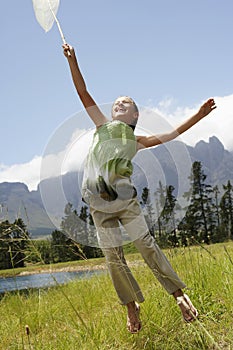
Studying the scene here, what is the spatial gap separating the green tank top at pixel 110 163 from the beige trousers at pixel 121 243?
9 cm

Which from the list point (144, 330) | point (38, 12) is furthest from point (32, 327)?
point (38, 12)

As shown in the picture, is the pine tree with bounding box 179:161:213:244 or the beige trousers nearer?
the beige trousers

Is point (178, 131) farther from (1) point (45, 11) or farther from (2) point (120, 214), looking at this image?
(1) point (45, 11)

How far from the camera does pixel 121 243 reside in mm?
3330

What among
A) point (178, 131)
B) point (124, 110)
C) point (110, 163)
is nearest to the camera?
point (110, 163)

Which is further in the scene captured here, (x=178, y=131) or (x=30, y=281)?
(x=30, y=281)

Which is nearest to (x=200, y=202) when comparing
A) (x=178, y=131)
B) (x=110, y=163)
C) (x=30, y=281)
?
(x=30, y=281)

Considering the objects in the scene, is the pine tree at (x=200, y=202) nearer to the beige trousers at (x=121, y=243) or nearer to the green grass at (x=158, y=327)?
the green grass at (x=158, y=327)

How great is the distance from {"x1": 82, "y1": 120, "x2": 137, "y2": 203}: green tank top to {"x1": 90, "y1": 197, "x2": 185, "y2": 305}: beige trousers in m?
0.09

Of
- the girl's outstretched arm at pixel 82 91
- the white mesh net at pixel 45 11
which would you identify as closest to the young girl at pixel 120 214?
the girl's outstretched arm at pixel 82 91

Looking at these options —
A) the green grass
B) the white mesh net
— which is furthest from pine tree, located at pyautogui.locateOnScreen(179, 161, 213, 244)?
the white mesh net

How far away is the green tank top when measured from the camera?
3248mm

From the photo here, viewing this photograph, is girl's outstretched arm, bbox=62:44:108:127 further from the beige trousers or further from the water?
the water

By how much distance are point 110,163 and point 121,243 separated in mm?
642
